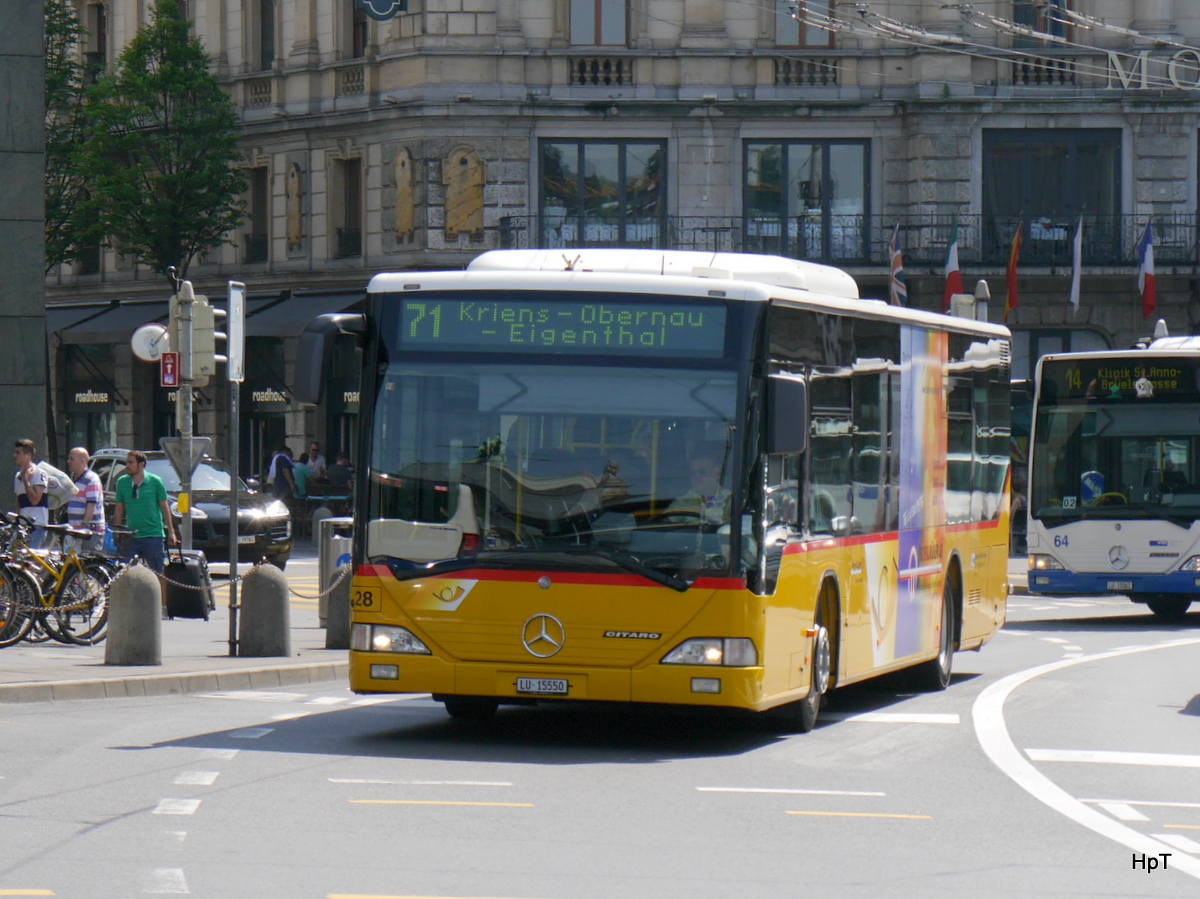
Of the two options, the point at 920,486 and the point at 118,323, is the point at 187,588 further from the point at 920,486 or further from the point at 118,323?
the point at 118,323

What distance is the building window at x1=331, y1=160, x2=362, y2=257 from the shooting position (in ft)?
137

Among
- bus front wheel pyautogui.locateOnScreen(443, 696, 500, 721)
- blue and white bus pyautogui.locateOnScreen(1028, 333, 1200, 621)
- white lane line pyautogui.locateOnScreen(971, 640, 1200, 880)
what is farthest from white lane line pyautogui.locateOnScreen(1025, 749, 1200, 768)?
blue and white bus pyautogui.locateOnScreen(1028, 333, 1200, 621)

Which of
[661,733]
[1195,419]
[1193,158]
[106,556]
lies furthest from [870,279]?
[661,733]

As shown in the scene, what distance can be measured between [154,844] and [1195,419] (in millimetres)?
17358

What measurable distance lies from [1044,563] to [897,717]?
11022 millimetres

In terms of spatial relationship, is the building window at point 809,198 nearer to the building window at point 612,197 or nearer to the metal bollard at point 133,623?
the building window at point 612,197

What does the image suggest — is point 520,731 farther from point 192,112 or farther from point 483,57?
point 192,112

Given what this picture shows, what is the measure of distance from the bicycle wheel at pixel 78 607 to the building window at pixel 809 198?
76.0 ft

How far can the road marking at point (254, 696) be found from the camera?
48.1 feet

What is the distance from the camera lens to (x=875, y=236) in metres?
39.8

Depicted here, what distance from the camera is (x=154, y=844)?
828 cm

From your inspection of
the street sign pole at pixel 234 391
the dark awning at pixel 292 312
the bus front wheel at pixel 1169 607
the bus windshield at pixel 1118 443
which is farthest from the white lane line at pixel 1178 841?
the dark awning at pixel 292 312

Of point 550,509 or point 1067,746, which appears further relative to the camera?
point 1067,746

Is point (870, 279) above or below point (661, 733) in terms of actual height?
above
